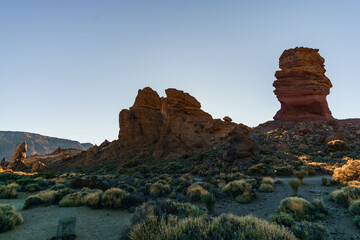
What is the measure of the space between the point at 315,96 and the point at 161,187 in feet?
129

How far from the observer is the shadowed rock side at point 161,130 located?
47469mm

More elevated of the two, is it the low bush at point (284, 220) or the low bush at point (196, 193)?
the low bush at point (284, 220)

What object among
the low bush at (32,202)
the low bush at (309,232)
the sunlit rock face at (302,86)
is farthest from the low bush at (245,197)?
the sunlit rock face at (302,86)

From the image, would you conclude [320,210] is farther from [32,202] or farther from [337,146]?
[337,146]

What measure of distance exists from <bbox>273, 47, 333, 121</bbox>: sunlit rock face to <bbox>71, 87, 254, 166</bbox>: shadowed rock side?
1237cm

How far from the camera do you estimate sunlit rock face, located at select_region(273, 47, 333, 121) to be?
41.5 m

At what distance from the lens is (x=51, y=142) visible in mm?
178875

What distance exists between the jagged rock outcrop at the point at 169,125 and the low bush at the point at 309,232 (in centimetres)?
3785

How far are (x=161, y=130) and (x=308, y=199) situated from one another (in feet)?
146

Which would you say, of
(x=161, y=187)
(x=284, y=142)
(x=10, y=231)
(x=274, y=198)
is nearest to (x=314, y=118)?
(x=284, y=142)

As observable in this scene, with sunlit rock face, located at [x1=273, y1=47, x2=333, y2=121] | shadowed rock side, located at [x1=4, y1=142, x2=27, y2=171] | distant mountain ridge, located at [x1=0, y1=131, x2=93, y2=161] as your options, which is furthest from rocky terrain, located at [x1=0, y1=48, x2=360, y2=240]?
distant mountain ridge, located at [x1=0, y1=131, x2=93, y2=161]

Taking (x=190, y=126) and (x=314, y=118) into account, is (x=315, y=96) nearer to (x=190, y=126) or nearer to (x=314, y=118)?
(x=314, y=118)

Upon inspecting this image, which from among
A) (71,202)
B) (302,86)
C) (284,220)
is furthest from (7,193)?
(302,86)

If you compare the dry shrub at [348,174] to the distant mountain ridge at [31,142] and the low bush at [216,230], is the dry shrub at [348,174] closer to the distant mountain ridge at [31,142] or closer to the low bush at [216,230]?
the low bush at [216,230]
